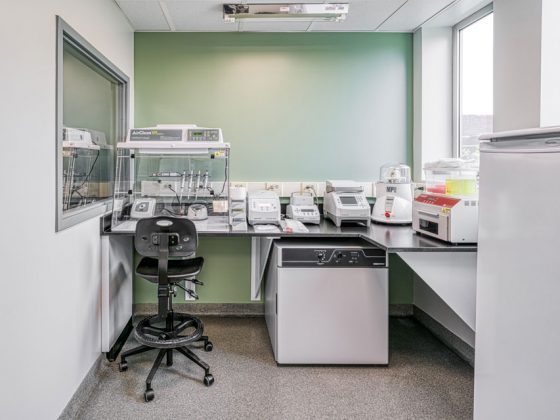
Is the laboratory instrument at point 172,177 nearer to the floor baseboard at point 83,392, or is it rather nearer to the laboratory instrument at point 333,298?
the laboratory instrument at point 333,298

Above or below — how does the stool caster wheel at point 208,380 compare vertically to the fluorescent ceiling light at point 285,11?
below

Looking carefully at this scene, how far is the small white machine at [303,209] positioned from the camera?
282cm

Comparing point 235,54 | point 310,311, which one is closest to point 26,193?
point 310,311

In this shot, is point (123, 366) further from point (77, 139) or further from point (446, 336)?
point (446, 336)

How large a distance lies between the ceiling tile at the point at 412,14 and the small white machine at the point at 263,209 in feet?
5.46

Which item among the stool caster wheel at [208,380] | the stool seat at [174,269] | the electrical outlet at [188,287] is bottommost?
the stool caster wheel at [208,380]

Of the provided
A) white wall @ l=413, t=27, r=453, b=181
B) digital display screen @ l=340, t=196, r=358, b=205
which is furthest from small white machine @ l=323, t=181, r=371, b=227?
white wall @ l=413, t=27, r=453, b=181

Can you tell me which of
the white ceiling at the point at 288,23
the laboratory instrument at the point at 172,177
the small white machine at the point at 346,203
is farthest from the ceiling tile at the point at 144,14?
the small white machine at the point at 346,203

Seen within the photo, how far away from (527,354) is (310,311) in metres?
1.38

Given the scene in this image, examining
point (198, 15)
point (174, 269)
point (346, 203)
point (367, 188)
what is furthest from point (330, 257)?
point (198, 15)

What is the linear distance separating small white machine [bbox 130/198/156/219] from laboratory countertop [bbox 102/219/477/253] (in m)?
0.28

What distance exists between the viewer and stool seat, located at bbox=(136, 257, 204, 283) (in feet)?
7.59

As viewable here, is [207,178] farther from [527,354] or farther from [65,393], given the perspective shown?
[527,354]

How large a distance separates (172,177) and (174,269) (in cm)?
81
